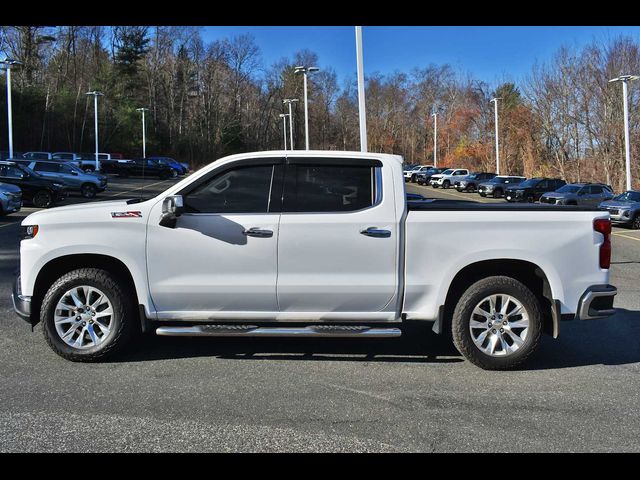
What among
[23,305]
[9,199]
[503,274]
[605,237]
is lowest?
[23,305]

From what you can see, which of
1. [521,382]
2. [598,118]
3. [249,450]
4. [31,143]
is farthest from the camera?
[31,143]

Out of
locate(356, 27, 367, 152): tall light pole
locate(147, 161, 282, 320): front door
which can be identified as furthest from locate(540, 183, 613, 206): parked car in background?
locate(147, 161, 282, 320): front door

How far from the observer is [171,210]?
16.7 feet

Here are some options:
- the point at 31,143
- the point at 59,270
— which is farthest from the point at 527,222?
the point at 31,143

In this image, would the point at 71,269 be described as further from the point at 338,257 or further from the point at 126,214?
the point at 338,257

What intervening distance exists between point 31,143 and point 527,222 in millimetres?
70389

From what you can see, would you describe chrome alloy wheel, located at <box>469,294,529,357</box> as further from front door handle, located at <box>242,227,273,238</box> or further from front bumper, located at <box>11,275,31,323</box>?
front bumper, located at <box>11,275,31,323</box>

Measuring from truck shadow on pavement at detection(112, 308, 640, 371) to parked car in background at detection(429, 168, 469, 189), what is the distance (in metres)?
43.4

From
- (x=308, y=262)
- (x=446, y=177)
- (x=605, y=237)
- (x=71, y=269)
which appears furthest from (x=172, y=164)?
(x=605, y=237)

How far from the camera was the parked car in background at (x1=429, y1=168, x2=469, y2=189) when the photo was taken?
49384 mm

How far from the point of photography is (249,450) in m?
3.70

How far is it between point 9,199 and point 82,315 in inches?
635
